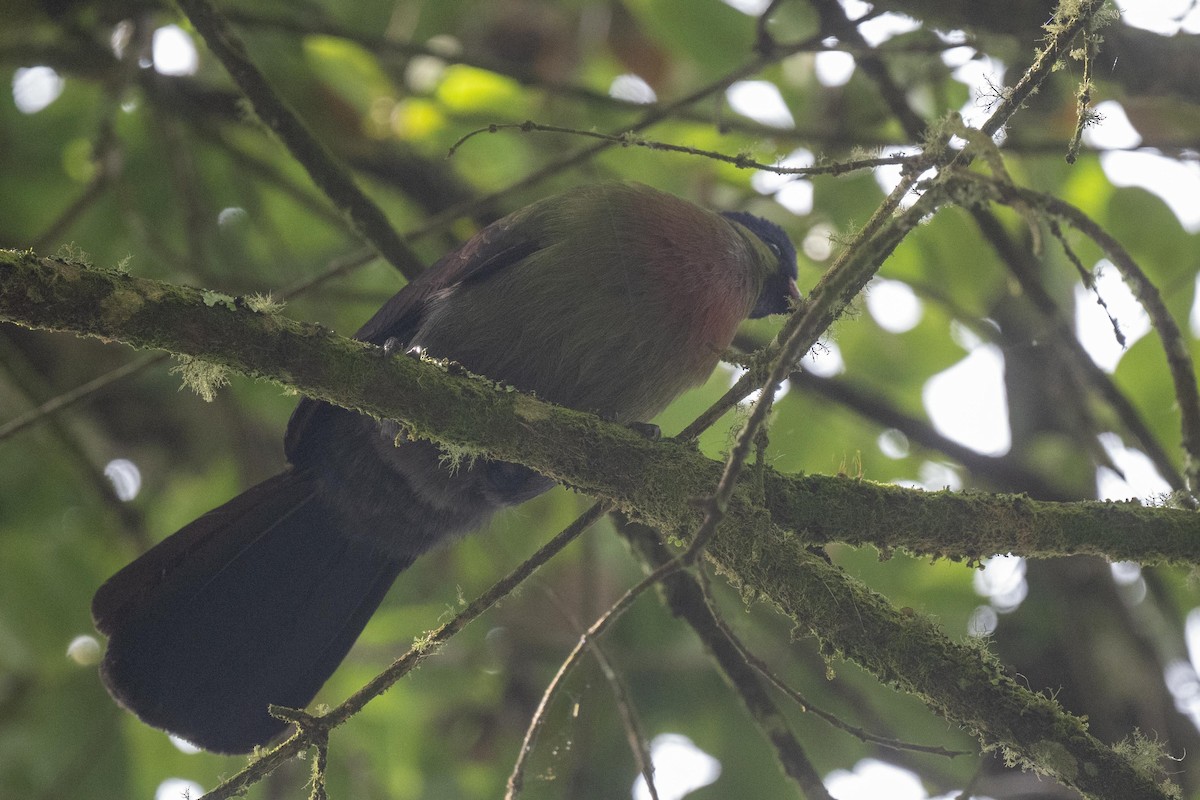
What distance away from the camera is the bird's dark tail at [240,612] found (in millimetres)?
3027

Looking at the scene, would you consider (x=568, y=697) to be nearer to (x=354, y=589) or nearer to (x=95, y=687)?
(x=354, y=589)

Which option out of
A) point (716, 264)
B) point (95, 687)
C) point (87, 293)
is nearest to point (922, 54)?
point (716, 264)

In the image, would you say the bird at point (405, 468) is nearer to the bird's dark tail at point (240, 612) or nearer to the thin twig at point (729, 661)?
the bird's dark tail at point (240, 612)

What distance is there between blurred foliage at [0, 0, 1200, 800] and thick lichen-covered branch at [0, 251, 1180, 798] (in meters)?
0.99

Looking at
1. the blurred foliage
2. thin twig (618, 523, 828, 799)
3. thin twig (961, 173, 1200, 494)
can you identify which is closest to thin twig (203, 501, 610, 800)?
thin twig (618, 523, 828, 799)

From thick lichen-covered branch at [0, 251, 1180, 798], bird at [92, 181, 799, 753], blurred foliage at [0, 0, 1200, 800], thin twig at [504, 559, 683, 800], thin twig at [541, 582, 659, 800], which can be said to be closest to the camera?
thick lichen-covered branch at [0, 251, 1180, 798]

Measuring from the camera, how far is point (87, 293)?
201 centimetres

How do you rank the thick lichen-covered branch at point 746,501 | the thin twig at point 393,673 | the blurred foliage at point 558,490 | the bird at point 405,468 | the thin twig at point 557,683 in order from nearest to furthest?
the thick lichen-covered branch at point 746,501 < the thin twig at point 393,673 < the thin twig at point 557,683 < the bird at point 405,468 < the blurred foliage at point 558,490

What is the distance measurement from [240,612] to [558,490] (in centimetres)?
156

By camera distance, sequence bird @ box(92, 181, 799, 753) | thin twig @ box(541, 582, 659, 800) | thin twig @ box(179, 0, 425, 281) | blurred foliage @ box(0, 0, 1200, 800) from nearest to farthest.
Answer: thin twig @ box(541, 582, 659, 800) < bird @ box(92, 181, 799, 753) < thin twig @ box(179, 0, 425, 281) < blurred foliage @ box(0, 0, 1200, 800)

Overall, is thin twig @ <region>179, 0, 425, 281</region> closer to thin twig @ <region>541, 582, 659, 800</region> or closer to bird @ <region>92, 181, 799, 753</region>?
bird @ <region>92, 181, 799, 753</region>

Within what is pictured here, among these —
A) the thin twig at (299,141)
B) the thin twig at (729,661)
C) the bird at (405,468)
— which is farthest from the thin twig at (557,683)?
the thin twig at (299,141)

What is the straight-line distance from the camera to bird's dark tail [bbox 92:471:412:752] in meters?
3.03

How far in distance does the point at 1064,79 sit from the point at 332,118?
3.07 m
